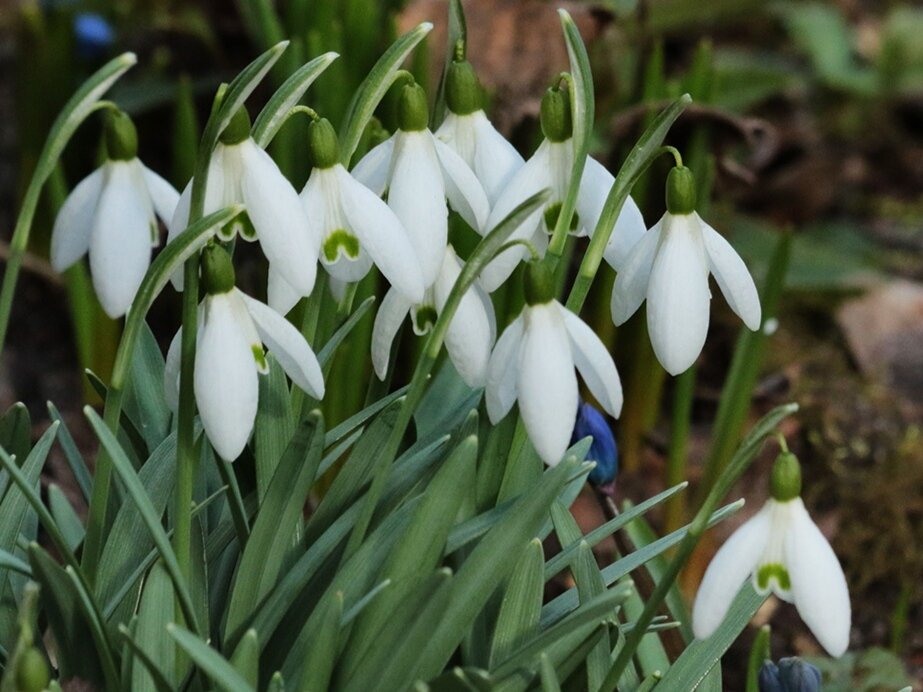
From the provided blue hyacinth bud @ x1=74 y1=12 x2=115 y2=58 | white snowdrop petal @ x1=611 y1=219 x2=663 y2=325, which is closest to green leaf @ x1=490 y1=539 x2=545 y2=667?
white snowdrop petal @ x1=611 y1=219 x2=663 y2=325

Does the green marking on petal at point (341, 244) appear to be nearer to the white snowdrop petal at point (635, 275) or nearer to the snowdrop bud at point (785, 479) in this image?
the white snowdrop petal at point (635, 275)

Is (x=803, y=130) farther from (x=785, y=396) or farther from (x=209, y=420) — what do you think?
(x=209, y=420)

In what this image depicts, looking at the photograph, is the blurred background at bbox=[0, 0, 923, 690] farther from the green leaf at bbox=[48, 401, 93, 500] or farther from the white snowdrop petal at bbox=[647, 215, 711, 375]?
the white snowdrop petal at bbox=[647, 215, 711, 375]

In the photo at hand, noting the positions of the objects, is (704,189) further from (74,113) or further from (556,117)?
(74,113)

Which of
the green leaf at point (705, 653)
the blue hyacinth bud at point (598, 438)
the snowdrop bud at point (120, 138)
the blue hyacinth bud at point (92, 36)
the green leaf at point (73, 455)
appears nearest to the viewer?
the snowdrop bud at point (120, 138)

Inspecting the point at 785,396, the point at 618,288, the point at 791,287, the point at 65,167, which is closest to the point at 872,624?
the point at 785,396

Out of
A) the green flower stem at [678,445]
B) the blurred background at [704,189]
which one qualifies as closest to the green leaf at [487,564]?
the blurred background at [704,189]

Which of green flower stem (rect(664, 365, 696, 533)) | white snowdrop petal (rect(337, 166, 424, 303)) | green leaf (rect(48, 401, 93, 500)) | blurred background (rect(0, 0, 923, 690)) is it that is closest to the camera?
white snowdrop petal (rect(337, 166, 424, 303))

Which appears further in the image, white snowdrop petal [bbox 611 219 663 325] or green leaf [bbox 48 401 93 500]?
green leaf [bbox 48 401 93 500]
